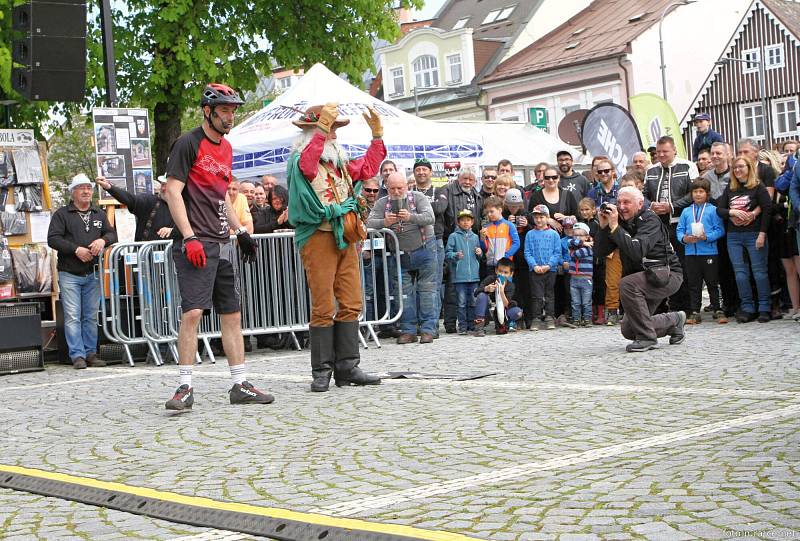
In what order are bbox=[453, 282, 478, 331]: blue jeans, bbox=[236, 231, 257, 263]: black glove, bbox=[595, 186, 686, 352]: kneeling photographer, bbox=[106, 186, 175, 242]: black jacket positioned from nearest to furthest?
bbox=[236, 231, 257, 263]: black glove → bbox=[595, 186, 686, 352]: kneeling photographer → bbox=[106, 186, 175, 242]: black jacket → bbox=[453, 282, 478, 331]: blue jeans

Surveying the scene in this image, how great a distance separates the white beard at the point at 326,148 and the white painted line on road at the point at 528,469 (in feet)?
13.2

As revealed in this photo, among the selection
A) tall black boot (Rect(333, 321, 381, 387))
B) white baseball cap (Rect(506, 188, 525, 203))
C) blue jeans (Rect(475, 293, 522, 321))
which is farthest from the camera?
white baseball cap (Rect(506, 188, 525, 203))

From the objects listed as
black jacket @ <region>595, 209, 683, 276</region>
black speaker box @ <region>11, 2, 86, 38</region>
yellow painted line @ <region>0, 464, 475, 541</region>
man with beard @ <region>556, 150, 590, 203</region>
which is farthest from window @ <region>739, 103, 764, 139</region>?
yellow painted line @ <region>0, 464, 475, 541</region>

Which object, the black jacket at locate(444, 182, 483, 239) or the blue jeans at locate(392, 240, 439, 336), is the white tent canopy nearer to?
the black jacket at locate(444, 182, 483, 239)

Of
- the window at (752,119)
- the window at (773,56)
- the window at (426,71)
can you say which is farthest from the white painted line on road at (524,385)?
the window at (426,71)

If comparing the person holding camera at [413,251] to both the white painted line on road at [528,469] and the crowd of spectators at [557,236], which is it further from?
the white painted line on road at [528,469]

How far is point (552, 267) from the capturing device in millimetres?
15656

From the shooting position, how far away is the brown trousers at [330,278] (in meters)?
9.86

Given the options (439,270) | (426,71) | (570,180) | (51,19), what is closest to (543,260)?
(439,270)

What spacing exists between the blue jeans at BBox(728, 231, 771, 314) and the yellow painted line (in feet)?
31.2

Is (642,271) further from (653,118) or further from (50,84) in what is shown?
(653,118)

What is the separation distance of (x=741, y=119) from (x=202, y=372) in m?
50.5

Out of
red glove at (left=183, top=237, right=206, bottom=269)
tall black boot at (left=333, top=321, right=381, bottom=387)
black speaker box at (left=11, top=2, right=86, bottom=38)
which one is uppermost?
black speaker box at (left=11, top=2, right=86, bottom=38)

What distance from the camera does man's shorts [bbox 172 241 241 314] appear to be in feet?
29.5
